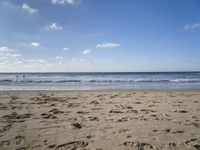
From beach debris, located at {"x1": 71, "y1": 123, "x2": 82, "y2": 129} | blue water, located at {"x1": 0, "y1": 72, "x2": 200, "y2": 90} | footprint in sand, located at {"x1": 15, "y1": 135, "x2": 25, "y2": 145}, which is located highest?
beach debris, located at {"x1": 71, "y1": 123, "x2": 82, "y2": 129}

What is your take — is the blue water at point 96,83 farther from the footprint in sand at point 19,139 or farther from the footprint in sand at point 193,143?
the footprint in sand at point 193,143

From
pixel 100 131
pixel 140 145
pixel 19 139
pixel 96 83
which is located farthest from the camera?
pixel 96 83

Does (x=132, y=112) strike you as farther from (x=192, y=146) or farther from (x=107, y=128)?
(x=192, y=146)

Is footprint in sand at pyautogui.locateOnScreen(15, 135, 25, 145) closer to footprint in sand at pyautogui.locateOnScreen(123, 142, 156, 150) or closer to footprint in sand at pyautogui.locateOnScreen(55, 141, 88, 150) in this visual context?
footprint in sand at pyautogui.locateOnScreen(55, 141, 88, 150)

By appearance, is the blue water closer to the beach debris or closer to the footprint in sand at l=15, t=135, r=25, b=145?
the beach debris

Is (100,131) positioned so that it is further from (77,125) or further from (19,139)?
(19,139)

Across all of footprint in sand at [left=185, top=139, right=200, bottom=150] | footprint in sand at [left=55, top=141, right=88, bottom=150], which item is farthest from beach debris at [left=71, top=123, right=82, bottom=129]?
footprint in sand at [left=185, top=139, right=200, bottom=150]

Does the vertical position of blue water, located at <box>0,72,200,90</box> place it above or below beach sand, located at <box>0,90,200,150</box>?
below

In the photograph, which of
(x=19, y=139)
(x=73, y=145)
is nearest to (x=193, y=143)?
(x=73, y=145)

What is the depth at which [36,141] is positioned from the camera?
3795mm

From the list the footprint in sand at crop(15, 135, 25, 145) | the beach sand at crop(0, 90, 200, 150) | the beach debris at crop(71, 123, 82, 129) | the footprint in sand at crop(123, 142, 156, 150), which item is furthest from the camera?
the beach debris at crop(71, 123, 82, 129)

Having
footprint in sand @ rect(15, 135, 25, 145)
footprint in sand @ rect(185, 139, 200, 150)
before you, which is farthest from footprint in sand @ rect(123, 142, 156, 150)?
footprint in sand @ rect(15, 135, 25, 145)

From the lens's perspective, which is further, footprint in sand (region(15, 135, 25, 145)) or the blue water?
the blue water

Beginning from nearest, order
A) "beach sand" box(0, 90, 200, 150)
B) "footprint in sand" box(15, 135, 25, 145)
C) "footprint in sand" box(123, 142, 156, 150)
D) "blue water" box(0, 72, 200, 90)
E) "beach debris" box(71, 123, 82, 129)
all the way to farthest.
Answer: "footprint in sand" box(123, 142, 156, 150) → "beach sand" box(0, 90, 200, 150) → "footprint in sand" box(15, 135, 25, 145) → "beach debris" box(71, 123, 82, 129) → "blue water" box(0, 72, 200, 90)
